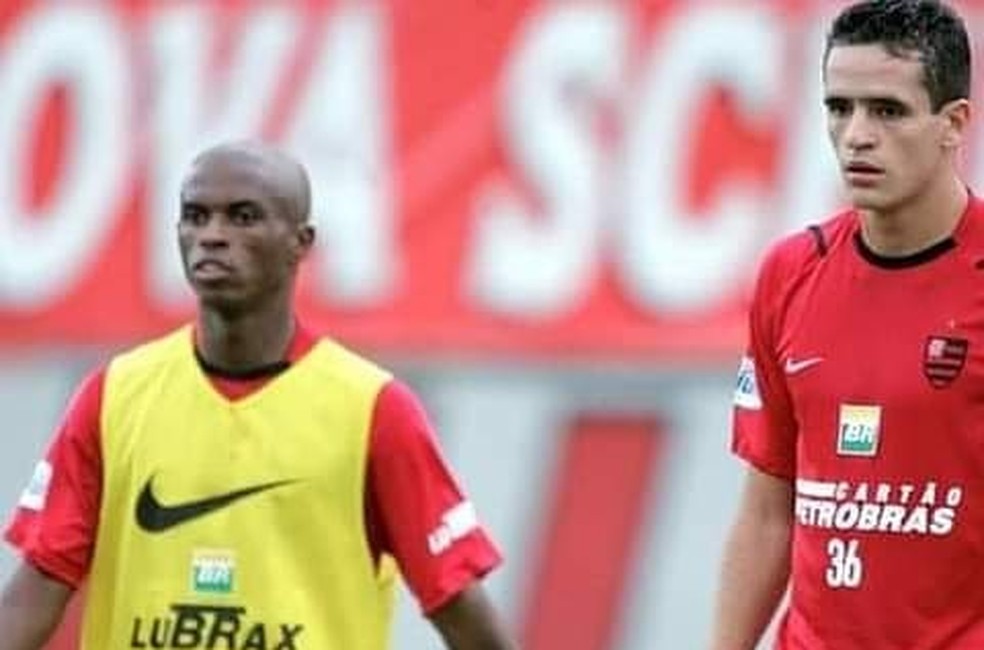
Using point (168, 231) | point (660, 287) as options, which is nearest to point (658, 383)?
point (660, 287)

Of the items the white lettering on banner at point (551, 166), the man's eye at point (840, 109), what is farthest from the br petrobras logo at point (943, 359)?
the white lettering on banner at point (551, 166)

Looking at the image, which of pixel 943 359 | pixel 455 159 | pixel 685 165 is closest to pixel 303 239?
pixel 943 359

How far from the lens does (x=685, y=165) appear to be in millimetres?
14656

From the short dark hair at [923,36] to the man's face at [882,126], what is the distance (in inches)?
0.7

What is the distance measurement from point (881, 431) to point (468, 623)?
0.94m

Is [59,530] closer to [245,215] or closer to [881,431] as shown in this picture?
[245,215]

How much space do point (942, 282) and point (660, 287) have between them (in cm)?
633

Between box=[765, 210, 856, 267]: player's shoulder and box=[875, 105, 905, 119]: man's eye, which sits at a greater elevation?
box=[875, 105, 905, 119]: man's eye

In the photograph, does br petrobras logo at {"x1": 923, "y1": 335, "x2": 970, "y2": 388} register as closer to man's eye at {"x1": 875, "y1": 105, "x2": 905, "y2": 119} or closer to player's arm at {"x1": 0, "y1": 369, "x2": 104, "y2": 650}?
man's eye at {"x1": 875, "y1": 105, "x2": 905, "y2": 119}

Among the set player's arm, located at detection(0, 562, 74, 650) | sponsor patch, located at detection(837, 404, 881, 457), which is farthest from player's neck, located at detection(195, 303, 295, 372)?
sponsor patch, located at detection(837, 404, 881, 457)

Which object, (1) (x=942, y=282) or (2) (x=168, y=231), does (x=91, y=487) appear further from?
(2) (x=168, y=231)

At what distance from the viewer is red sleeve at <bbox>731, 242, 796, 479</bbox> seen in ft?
27.7

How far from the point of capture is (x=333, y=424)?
866 cm

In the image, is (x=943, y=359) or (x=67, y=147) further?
(x=67, y=147)
